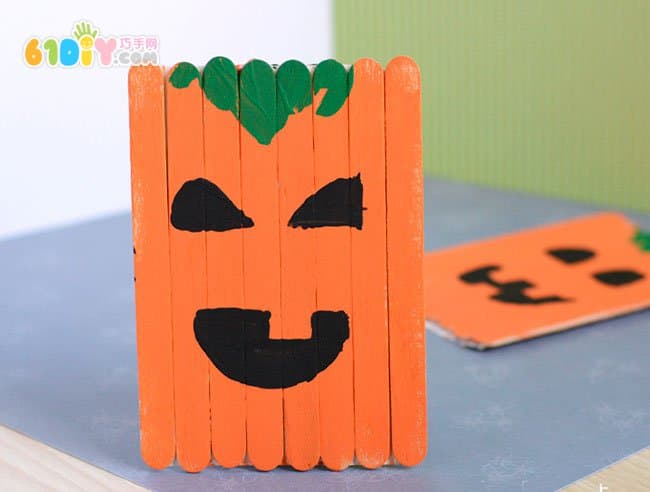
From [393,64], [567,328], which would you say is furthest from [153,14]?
[393,64]

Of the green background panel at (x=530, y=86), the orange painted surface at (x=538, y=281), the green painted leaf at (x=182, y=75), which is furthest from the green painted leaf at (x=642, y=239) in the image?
the green painted leaf at (x=182, y=75)

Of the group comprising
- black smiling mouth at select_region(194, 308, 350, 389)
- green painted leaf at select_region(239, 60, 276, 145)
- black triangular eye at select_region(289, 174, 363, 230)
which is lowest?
black smiling mouth at select_region(194, 308, 350, 389)

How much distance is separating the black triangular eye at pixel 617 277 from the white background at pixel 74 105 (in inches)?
54.1

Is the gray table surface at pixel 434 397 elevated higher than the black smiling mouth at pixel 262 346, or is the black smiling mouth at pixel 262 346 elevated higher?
the black smiling mouth at pixel 262 346

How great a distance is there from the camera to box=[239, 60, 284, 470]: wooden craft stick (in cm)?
134

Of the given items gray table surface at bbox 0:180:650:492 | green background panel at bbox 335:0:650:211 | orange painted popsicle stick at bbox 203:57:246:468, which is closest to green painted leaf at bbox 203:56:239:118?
orange painted popsicle stick at bbox 203:57:246:468

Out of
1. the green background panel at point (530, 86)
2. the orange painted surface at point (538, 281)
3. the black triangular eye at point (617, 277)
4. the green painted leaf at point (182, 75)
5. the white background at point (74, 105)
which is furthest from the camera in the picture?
the green background panel at point (530, 86)

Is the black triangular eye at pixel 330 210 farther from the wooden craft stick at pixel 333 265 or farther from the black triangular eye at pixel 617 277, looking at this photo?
the black triangular eye at pixel 617 277

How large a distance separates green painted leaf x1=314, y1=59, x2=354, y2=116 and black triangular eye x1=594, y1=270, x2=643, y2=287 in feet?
3.59

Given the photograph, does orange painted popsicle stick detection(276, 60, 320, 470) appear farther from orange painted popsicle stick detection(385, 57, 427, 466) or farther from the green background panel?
the green background panel

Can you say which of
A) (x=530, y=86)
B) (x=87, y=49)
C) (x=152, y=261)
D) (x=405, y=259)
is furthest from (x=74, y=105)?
(x=405, y=259)

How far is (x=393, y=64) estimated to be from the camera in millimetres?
1330

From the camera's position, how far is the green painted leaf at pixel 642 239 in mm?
A: 2496

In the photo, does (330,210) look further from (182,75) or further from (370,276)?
(182,75)
